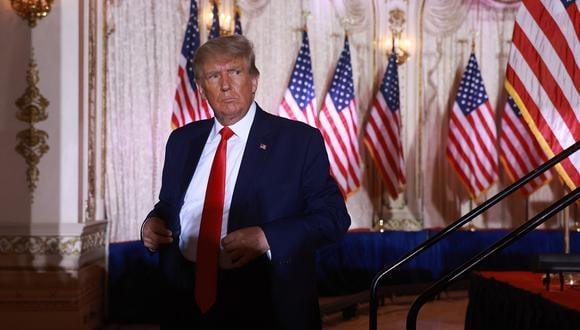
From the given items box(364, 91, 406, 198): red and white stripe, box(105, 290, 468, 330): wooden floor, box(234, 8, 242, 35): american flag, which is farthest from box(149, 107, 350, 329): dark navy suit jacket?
box(364, 91, 406, 198): red and white stripe

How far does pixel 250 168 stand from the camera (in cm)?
221

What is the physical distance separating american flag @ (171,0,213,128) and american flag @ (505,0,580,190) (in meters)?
3.28

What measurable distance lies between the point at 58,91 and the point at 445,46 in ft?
20.7

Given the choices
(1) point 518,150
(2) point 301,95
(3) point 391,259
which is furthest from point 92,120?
(1) point 518,150

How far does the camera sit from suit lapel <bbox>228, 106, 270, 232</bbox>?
2.15m

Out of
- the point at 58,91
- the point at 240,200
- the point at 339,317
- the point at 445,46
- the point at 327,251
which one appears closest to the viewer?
the point at 240,200

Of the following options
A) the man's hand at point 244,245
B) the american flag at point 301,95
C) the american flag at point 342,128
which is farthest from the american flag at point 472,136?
the man's hand at point 244,245

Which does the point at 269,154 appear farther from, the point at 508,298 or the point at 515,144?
the point at 515,144

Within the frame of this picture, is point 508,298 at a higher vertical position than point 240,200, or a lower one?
lower

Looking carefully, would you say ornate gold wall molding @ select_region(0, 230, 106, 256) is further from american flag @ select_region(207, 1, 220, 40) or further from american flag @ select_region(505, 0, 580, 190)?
american flag @ select_region(505, 0, 580, 190)

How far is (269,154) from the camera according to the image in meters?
2.24

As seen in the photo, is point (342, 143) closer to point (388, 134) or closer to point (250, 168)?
point (388, 134)

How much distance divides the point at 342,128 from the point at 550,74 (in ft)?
12.8

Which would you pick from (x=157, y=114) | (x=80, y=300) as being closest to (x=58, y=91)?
(x=80, y=300)
